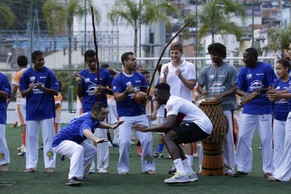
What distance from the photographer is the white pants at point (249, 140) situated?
1182 centimetres

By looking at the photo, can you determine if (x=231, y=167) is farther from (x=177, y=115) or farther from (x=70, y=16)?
(x=70, y=16)

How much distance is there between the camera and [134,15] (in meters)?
23.1

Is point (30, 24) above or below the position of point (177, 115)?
above

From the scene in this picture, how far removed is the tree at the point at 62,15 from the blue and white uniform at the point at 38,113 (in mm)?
10704

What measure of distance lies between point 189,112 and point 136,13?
12200 millimetres

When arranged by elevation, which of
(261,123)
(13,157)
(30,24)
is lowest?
(13,157)

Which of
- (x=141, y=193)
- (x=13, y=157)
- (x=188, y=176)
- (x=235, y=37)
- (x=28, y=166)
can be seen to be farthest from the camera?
(x=235, y=37)

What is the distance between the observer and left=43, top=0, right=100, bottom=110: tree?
23.7m

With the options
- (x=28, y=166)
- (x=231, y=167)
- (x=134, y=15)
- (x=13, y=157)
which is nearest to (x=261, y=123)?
(x=231, y=167)

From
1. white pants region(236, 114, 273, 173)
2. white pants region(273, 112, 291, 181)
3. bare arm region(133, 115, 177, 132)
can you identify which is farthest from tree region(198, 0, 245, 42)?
bare arm region(133, 115, 177, 132)

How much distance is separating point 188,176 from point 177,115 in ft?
2.86

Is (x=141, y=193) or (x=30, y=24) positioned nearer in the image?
(x=141, y=193)

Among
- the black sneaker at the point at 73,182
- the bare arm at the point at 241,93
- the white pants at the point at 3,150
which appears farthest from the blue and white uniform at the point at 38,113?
the bare arm at the point at 241,93

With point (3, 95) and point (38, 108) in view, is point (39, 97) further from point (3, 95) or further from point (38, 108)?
point (3, 95)
